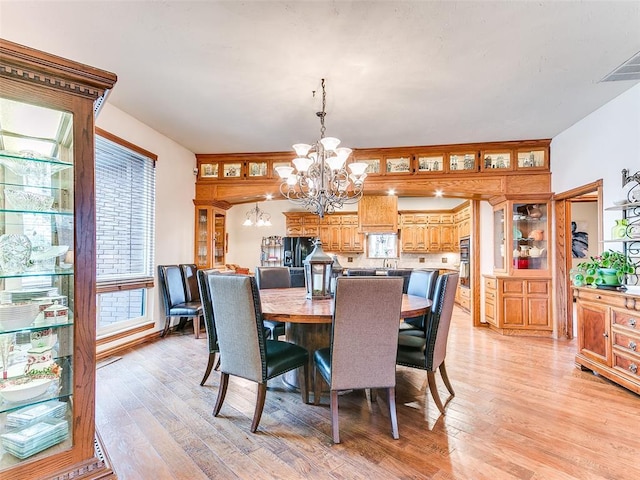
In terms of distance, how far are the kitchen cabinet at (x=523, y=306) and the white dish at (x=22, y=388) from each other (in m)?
4.95

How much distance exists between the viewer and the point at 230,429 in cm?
209

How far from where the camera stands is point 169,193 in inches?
178

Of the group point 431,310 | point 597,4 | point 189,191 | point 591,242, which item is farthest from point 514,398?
point 591,242

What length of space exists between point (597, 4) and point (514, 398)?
2795 mm

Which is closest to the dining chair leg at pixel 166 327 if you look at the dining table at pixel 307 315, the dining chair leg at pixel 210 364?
the dining chair leg at pixel 210 364

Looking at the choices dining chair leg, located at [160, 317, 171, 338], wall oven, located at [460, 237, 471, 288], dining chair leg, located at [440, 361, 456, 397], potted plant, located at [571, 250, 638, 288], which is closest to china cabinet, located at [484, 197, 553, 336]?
potted plant, located at [571, 250, 638, 288]

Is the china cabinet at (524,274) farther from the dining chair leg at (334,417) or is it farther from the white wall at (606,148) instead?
the dining chair leg at (334,417)

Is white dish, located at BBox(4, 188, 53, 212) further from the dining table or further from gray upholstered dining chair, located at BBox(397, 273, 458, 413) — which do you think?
gray upholstered dining chair, located at BBox(397, 273, 458, 413)

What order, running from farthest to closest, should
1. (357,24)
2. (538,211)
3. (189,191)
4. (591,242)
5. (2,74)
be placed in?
(591,242), (189,191), (538,211), (357,24), (2,74)

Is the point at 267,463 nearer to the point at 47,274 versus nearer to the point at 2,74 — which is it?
the point at 47,274

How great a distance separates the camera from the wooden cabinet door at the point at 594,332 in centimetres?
288

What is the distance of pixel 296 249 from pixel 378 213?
3.08m

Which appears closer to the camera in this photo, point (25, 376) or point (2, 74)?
point (2, 74)

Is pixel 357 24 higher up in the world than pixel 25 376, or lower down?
higher up
